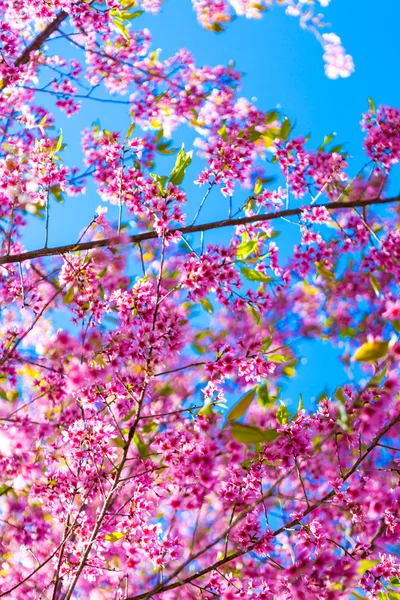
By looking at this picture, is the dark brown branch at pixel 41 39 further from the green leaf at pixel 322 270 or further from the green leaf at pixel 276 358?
the green leaf at pixel 276 358

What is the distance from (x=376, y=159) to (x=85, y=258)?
304 centimetres

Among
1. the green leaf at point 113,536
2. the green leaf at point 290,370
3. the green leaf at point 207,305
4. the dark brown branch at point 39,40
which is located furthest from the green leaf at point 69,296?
the dark brown branch at point 39,40

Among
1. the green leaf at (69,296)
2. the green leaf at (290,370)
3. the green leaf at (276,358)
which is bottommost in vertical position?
the green leaf at (276,358)

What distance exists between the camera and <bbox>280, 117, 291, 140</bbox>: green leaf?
16.1 feet

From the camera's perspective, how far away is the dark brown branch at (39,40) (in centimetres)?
514

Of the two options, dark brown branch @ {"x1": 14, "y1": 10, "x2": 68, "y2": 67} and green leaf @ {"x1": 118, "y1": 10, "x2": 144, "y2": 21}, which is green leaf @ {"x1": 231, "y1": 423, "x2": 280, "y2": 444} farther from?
green leaf @ {"x1": 118, "y1": 10, "x2": 144, "y2": 21}

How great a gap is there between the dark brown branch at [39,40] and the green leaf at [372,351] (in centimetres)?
505

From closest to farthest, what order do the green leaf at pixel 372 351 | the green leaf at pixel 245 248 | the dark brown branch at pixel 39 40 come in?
the green leaf at pixel 372 351 → the green leaf at pixel 245 248 → the dark brown branch at pixel 39 40

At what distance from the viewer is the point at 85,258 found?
177 inches

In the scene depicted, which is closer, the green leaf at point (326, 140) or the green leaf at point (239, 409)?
the green leaf at point (239, 409)

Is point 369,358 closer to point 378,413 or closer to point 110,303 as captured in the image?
point 378,413

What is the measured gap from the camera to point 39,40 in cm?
513

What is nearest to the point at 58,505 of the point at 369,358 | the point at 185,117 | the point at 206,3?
the point at 369,358

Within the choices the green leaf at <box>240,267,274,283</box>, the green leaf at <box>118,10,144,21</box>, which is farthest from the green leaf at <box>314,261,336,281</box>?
the green leaf at <box>118,10,144,21</box>
